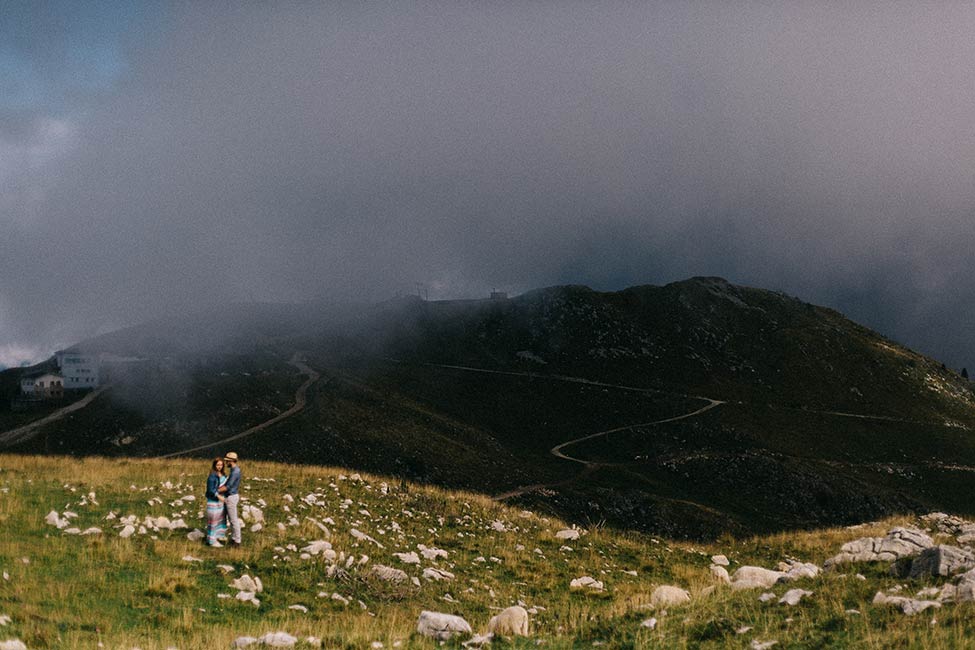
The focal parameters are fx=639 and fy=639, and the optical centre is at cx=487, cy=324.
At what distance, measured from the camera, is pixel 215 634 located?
39.0 feet

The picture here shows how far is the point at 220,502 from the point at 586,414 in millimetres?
131143

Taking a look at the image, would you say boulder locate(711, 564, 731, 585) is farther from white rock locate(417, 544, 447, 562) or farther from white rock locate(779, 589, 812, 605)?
white rock locate(417, 544, 447, 562)

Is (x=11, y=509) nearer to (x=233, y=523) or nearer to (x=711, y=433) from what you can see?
(x=233, y=523)

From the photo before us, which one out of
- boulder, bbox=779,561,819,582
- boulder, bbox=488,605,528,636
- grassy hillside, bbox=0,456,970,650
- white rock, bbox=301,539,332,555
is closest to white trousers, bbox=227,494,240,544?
grassy hillside, bbox=0,456,970,650

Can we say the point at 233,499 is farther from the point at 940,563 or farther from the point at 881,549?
the point at 881,549

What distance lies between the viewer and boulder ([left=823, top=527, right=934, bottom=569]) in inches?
699

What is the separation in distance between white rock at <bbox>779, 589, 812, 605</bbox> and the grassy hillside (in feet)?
0.59

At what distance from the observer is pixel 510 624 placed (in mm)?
12789

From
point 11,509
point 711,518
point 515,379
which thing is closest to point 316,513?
point 11,509

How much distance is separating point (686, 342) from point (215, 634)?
614 feet

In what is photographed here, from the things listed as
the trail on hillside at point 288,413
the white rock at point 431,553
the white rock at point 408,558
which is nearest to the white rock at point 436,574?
the white rock at point 408,558

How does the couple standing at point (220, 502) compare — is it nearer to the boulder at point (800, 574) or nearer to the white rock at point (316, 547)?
the white rock at point (316, 547)

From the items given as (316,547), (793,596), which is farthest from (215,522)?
(793,596)

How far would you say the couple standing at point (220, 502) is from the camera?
1817 centimetres
